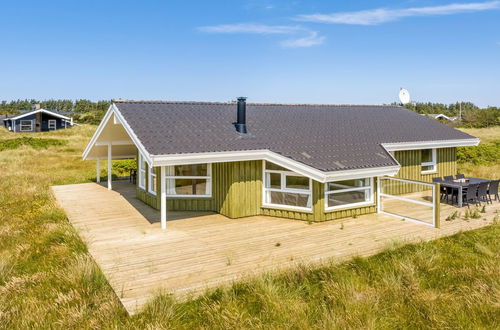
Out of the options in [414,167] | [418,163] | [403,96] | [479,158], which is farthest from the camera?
[479,158]

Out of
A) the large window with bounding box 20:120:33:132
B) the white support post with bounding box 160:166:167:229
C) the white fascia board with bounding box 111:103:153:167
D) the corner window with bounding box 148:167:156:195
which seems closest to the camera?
the white fascia board with bounding box 111:103:153:167

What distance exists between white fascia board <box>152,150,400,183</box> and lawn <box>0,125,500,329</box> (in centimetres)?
279

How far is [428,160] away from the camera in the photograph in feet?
51.3

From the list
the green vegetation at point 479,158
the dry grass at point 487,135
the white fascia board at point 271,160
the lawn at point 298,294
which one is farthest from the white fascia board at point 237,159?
the dry grass at point 487,135

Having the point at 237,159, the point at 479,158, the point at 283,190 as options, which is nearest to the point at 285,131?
the point at 283,190

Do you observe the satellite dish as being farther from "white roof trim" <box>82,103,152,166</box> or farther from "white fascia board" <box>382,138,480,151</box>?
"white roof trim" <box>82,103,152,166</box>

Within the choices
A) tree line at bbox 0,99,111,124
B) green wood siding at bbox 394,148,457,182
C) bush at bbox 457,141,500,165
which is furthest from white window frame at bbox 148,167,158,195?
tree line at bbox 0,99,111,124

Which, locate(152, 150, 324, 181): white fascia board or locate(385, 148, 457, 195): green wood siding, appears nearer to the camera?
locate(152, 150, 324, 181): white fascia board

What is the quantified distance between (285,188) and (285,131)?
2.82m

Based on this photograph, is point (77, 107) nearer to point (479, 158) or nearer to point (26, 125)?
point (26, 125)

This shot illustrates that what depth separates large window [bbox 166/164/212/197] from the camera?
1180 cm

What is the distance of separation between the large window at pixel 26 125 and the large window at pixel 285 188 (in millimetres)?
59574

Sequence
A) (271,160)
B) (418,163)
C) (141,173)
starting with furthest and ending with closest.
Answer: (418,163) < (141,173) < (271,160)

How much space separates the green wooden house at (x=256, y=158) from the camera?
10.1 metres
